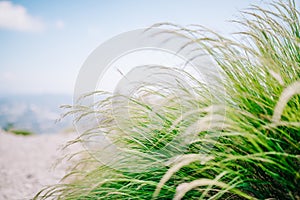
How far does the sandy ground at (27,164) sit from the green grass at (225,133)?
931 mm

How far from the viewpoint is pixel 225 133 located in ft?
4.89

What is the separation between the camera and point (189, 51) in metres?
2.01

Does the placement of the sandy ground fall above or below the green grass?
below

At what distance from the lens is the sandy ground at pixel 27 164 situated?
4.68 meters

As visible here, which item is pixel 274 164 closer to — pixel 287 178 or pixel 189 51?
pixel 287 178

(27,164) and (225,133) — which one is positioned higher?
(225,133)

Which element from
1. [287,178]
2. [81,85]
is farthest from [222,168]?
[81,85]

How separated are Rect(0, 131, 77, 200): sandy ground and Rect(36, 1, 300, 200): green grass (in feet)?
3.06

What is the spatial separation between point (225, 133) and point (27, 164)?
17.6 feet

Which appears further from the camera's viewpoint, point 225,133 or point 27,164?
point 27,164

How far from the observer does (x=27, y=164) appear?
622cm

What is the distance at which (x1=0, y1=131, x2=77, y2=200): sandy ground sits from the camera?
468cm

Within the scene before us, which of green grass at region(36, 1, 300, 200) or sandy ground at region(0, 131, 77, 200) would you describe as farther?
sandy ground at region(0, 131, 77, 200)

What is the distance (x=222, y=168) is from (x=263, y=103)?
14.4 inches
